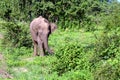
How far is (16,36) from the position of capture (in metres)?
18.4

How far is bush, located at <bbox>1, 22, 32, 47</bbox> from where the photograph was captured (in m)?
18.1

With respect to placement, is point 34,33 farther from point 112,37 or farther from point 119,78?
point 119,78

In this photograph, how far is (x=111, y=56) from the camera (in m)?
11.6

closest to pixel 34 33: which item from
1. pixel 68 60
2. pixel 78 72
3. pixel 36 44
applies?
pixel 36 44

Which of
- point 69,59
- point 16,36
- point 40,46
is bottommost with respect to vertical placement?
point 16,36

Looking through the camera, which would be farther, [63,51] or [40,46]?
[40,46]

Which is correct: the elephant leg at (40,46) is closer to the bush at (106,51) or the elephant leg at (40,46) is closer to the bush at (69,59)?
the bush at (69,59)

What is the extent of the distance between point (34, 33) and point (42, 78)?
18.8ft

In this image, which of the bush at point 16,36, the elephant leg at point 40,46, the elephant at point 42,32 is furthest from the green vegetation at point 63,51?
the elephant at point 42,32

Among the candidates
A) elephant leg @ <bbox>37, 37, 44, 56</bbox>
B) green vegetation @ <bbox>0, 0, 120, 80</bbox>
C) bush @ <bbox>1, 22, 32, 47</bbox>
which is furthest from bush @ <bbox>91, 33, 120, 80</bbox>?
bush @ <bbox>1, 22, 32, 47</bbox>

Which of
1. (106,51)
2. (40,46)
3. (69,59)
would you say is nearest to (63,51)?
(69,59)

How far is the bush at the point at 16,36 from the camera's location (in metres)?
18.1

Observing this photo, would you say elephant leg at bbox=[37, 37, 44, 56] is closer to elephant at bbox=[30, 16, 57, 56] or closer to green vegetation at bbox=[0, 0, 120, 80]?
elephant at bbox=[30, 16, 57, 56]

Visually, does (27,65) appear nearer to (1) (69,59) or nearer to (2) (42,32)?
(1) (69,59)
